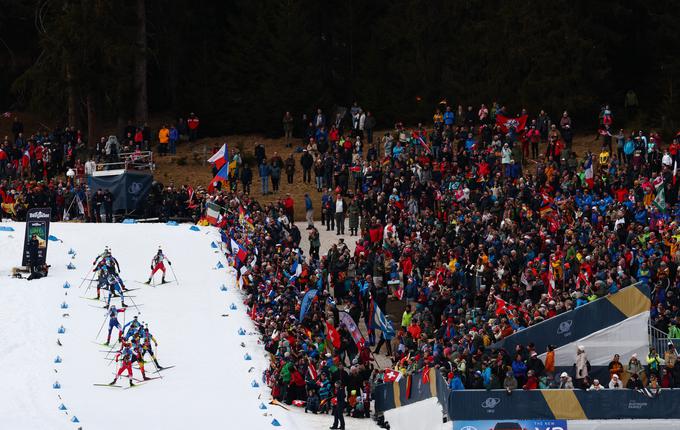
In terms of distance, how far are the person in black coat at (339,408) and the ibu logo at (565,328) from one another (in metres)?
4.83

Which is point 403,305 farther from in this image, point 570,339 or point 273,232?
point 570,339

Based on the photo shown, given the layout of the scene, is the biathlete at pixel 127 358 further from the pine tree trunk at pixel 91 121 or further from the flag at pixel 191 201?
the pine tree trunk at pixel 91 121

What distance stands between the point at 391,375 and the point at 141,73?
31.9 metres

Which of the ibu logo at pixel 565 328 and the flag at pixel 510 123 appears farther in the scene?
the flag at pixel 510 123

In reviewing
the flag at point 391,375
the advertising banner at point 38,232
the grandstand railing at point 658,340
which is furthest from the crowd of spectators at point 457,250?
the advertising banner at point 38,232

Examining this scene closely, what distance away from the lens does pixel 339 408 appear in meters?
30.8

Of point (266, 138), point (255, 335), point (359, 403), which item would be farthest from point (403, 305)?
point (266, 138)

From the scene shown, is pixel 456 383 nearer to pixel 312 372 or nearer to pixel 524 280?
pixel 312 372

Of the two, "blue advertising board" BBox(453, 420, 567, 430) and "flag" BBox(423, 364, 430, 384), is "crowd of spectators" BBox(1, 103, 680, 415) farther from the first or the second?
"blue advertising board" BBox(453, 420, 567, 430)

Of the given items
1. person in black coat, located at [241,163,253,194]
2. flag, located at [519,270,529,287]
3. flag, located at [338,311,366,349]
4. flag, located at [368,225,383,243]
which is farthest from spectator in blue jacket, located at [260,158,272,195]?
flag, located at [338,311,366,349]

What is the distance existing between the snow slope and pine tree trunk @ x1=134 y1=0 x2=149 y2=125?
15.0m

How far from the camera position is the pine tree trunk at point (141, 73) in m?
60.7

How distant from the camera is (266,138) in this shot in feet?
204

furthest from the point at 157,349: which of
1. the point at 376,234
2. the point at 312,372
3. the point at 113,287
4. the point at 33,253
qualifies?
the point at 376,234
